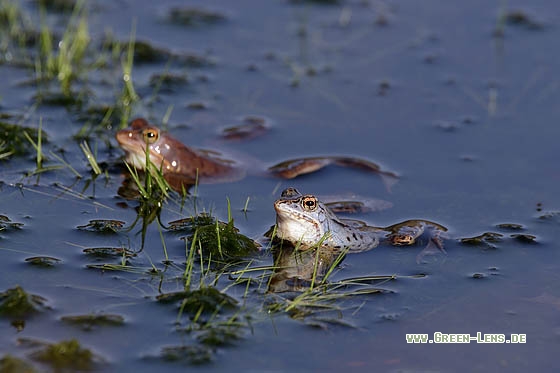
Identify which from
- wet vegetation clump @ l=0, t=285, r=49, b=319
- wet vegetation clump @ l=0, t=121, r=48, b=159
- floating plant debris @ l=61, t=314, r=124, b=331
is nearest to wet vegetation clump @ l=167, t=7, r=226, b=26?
wet vegetation clump @ l=0, t=121, r=48, b=159

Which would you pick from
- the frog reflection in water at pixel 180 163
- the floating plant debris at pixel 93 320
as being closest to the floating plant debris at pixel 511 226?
the frog reflection in water at pixel 180 163

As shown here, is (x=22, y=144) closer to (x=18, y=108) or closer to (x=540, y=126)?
(x=18, y=108)

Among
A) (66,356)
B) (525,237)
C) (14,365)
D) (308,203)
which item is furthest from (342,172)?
(14,365)

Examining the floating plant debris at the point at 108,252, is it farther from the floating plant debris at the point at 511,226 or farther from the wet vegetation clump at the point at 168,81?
the wet vegetation clump at the point at 168,81

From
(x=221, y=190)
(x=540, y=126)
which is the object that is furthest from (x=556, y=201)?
(x=221, y=190)

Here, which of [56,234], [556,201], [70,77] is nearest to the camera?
[56,234]

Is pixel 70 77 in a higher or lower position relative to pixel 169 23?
lower

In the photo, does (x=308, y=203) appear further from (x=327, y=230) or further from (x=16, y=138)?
(x=16, y=138)
